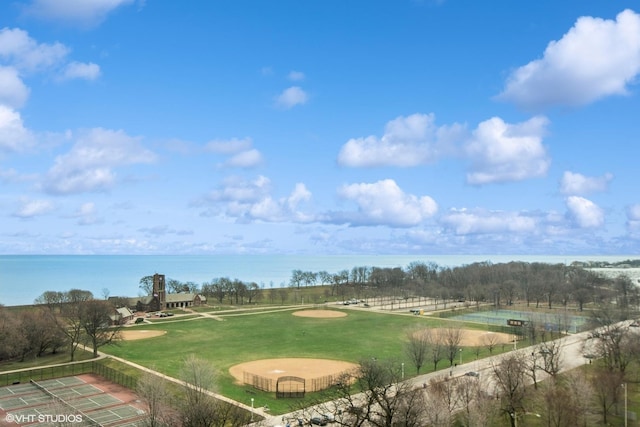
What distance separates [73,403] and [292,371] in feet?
82.4

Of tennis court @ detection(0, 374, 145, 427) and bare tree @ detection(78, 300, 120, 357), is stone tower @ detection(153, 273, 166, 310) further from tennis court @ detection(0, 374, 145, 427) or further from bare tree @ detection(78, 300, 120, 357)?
tennis court @ detection(0, 374, 145, 427)

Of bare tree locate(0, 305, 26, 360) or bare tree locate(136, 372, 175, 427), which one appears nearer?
bare tree locate(136, 372, 175, 427)

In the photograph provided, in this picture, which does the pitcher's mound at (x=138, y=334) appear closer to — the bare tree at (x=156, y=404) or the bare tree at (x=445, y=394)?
the bare tree at (x=156, y=404)

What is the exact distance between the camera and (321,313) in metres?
126

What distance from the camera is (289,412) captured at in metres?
44.9

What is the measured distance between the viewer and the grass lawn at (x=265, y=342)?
65.9 meters

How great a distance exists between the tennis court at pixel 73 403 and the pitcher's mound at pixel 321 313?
67.5m

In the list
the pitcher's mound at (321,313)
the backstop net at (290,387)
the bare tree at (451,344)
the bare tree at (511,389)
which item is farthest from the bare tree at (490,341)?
the pitcher's mound at (321,313)

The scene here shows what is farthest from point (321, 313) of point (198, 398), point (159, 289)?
point (198, 398)

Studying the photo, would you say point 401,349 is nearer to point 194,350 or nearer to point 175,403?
point 194,350

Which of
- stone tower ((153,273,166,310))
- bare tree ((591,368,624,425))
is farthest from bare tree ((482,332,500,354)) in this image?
stone tower ((153,273,166,310))

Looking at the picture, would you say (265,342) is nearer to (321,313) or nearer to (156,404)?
(321,313)

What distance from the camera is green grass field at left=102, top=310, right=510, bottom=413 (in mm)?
65188

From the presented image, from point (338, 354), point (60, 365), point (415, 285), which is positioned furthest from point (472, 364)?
point (415, 285)
